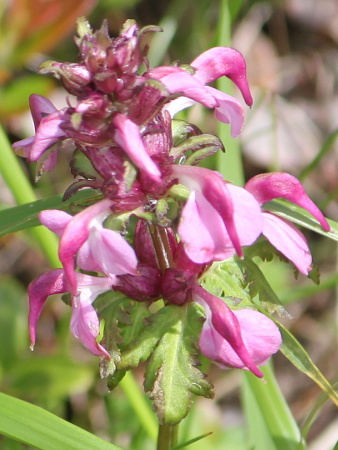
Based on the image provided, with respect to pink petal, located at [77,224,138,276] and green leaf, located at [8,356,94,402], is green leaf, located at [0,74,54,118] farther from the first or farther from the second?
pink petal, located at [77,224,138,276]

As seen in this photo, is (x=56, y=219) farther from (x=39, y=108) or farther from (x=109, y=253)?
(x=39, y=108)

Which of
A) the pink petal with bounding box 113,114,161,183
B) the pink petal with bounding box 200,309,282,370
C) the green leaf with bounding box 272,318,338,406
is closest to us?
the pink petal with bounding box 113,114,161,183

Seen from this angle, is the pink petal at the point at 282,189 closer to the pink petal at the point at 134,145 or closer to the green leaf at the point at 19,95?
the pink petal at the point at 134,145

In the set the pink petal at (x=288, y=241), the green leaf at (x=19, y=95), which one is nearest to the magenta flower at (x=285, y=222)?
the pink petal at (x=288, y=241)

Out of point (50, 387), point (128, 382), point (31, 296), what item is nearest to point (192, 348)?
point (31, 296)

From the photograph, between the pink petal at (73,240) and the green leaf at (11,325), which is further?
the green leaf at (11,325)

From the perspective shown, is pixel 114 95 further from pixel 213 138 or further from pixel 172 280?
pixel 172 280

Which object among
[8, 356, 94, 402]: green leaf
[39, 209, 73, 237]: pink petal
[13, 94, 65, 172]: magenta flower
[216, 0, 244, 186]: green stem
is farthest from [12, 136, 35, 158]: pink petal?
[8, 356, 94, 402]: green leaf

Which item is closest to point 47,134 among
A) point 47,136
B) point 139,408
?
point 47,136
